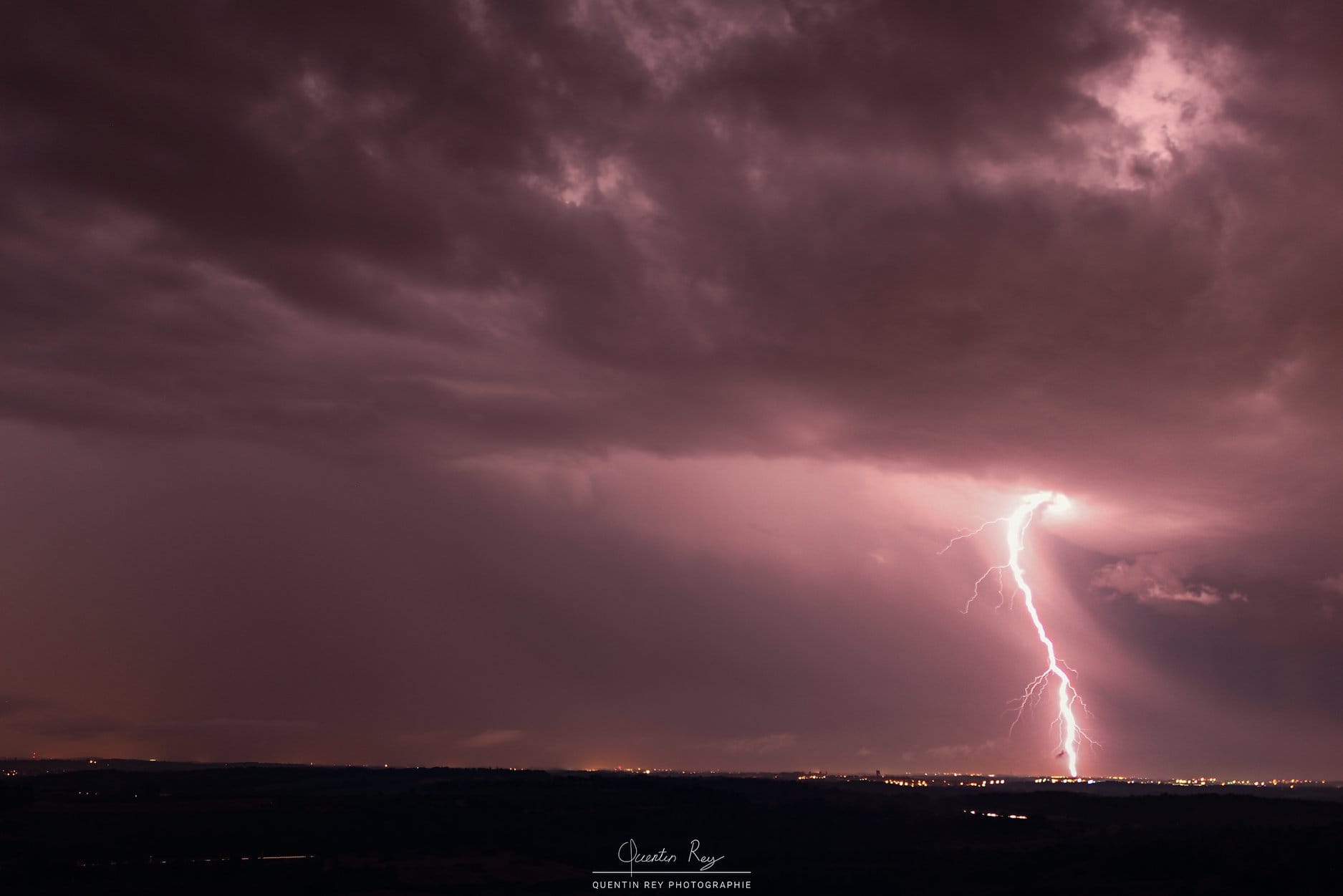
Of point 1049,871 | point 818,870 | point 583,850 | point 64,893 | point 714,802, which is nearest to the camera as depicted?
point 64,893

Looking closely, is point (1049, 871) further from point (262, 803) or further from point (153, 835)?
point (262, 803)

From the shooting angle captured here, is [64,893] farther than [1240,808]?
No

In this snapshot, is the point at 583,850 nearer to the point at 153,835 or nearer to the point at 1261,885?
the point at 153,835

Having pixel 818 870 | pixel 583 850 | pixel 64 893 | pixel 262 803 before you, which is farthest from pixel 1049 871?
pixel 262 803

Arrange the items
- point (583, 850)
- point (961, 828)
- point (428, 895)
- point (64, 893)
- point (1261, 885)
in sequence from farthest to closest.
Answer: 1. point (961, 828)
2. point (583, 850)
3. point (428, 895)
4. point (64, 893)
5. point (1261, 885)

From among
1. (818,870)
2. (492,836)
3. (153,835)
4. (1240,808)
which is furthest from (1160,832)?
(153,835)

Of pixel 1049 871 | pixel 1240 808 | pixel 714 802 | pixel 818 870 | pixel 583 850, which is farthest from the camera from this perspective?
pixel 1240 808
